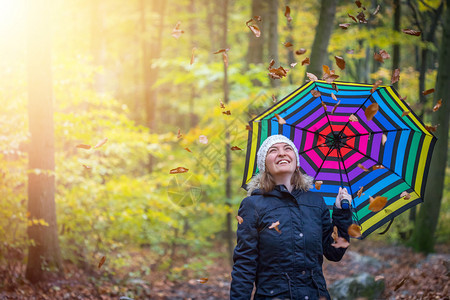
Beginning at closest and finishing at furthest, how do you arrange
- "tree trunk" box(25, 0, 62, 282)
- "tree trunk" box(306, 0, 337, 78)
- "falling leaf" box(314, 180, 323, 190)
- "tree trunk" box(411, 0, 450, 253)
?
"falling leaf" box(314, 180, 323, 190) → "tree trunk" box(25, 0, 62, 282) → "tree trunk" box(306, 0, 337, 78) → "tree trunk" box(411, 0, 450, 253)

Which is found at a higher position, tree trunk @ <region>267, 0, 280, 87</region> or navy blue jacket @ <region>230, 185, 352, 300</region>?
tree trunk @ <region>267, 0, 280, 87</region>

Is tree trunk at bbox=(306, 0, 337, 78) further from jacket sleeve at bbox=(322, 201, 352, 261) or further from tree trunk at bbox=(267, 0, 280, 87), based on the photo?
jacket sleeve at bbox=(322, 201, 352, 261)

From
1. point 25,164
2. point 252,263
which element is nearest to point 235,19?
point 25,164

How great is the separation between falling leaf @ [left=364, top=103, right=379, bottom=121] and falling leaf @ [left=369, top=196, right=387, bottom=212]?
0.59 meters

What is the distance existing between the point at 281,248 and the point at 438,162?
6268mm

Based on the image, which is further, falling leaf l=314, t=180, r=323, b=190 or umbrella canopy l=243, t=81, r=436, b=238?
falling leaf l=314, t=180, r=323, b=190

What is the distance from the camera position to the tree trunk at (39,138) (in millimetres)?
6223

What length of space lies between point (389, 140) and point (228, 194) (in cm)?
770

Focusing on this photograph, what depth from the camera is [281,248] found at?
262 centimetres

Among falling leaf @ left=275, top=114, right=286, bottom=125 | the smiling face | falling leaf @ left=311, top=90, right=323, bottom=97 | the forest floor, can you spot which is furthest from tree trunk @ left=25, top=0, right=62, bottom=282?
falling leaf @ left=311, top=90, right=323, bottom=97

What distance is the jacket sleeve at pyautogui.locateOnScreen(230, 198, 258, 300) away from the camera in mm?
2617

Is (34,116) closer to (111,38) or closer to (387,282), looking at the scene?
(387,282)

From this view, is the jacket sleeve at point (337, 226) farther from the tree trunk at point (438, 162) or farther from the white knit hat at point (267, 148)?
the tree trunk at point (438, 162)

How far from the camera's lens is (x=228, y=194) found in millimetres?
10773
